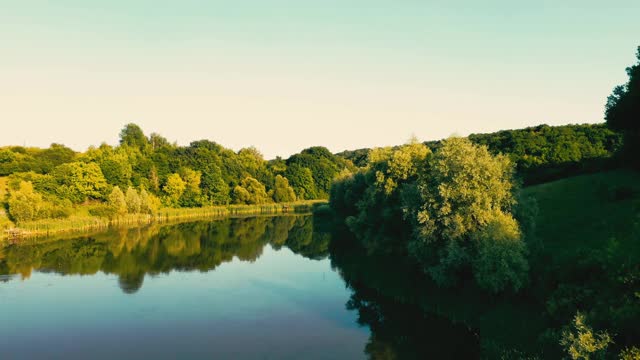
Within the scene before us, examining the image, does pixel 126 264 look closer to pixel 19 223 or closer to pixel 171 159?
pixel 19 223

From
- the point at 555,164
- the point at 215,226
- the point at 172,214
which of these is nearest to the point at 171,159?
the point at 172,214

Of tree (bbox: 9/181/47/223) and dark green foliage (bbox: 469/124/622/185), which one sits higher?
dark green foliage (bbox: 469/124/622/185)

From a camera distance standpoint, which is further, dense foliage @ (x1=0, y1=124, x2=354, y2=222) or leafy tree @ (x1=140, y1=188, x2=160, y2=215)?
leafy tree @ (x1=140, y1=188, x2=160, y2=215)

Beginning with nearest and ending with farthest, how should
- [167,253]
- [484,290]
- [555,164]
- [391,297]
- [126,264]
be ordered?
1. [484,290]
2. [391,297]
3. [126,264]
4. [167,253]
5. [555,164]

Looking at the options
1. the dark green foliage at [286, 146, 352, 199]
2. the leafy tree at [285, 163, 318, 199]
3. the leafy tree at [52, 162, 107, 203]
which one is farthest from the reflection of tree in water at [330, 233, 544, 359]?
the dark green foliage at [286, 146, 352, 199]

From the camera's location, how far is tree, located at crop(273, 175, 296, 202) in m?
151

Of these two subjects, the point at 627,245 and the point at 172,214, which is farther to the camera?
the point at 172,214

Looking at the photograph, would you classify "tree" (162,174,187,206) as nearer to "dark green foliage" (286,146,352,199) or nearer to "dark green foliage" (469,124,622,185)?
"dark green foliage" (286,146,352,199)

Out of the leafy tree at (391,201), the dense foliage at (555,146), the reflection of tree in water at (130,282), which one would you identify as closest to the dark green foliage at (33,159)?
the reflection of tree in water at (130,282)

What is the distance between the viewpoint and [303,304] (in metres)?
39.3

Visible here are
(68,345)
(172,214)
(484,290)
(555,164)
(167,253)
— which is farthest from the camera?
(172,214)

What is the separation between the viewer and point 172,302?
4003 cm

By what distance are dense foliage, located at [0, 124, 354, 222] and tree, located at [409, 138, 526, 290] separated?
6547 centimetres

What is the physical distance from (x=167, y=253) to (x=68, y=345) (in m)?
33.7
